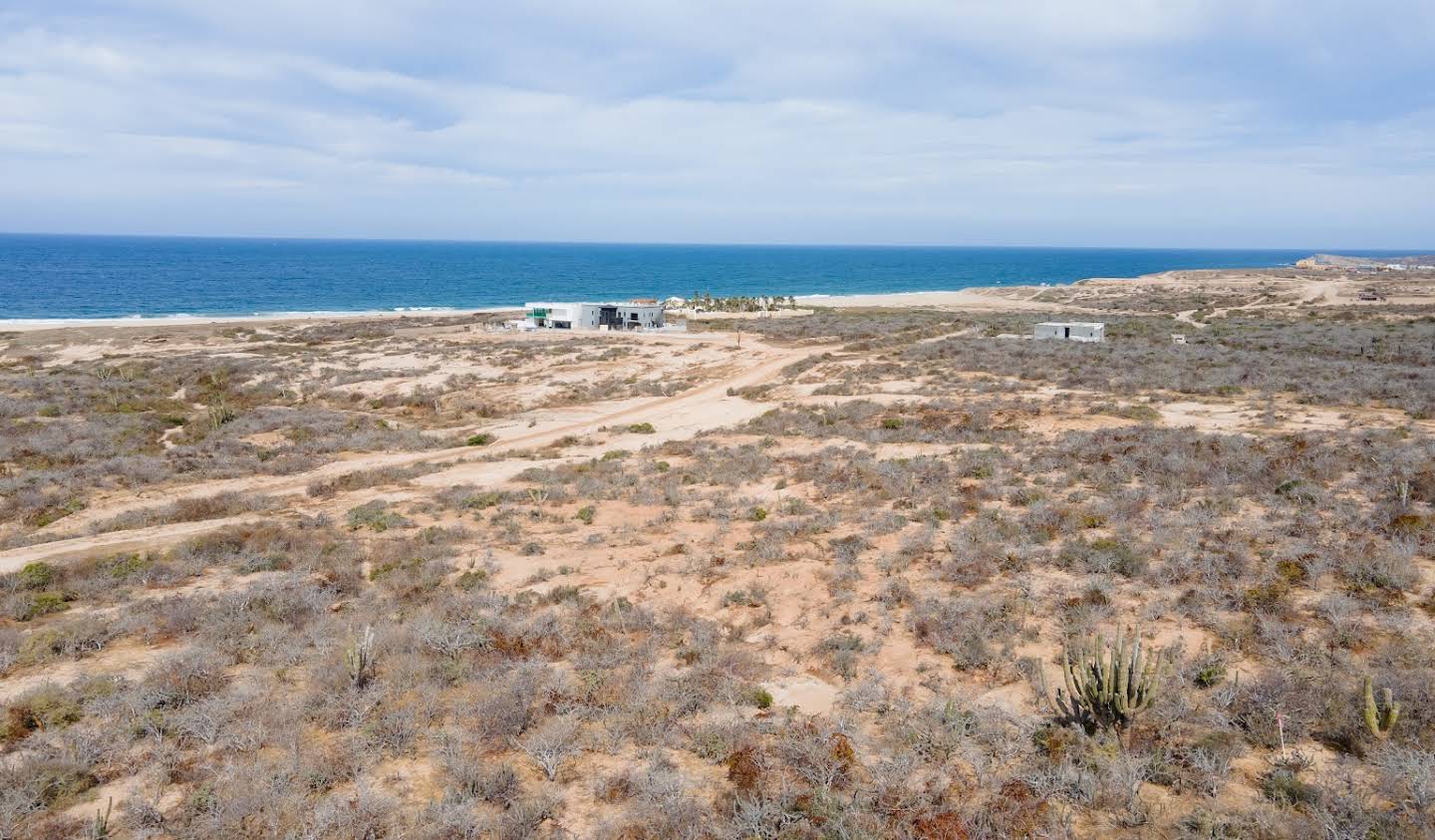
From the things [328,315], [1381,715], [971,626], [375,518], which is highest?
[328,315]

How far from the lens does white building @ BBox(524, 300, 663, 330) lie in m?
65.3

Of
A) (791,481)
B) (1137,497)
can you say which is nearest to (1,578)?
(791,481)

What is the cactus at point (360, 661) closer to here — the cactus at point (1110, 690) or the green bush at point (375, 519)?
the green bush at point (375, 519)

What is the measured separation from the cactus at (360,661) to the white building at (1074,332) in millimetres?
47030

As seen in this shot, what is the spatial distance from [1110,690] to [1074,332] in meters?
44.8

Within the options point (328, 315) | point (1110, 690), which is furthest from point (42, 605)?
point (328, 315)

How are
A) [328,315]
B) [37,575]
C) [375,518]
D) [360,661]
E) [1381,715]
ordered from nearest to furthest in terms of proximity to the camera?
1. [1381,715]
2. [360,661]
3. [37,575]
4. [375,518]
5. [328,315]

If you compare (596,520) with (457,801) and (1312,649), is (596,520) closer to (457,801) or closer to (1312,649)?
(457,801)

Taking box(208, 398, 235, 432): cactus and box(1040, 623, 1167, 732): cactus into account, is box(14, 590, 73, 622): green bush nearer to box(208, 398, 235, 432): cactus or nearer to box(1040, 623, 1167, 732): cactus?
box(1040, 623, 1167, 732): cactus

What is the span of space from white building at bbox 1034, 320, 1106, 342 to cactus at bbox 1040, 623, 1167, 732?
4288cm

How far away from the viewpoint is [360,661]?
1080cm

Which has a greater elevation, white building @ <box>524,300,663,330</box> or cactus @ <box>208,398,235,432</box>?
white building @ <box>524,300,663,330</box>

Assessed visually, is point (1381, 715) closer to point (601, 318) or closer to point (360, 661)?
point (360, 661)

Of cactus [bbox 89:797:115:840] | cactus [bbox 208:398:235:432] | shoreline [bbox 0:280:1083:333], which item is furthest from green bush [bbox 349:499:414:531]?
shoreline [bbox 0:280:1083:333]
